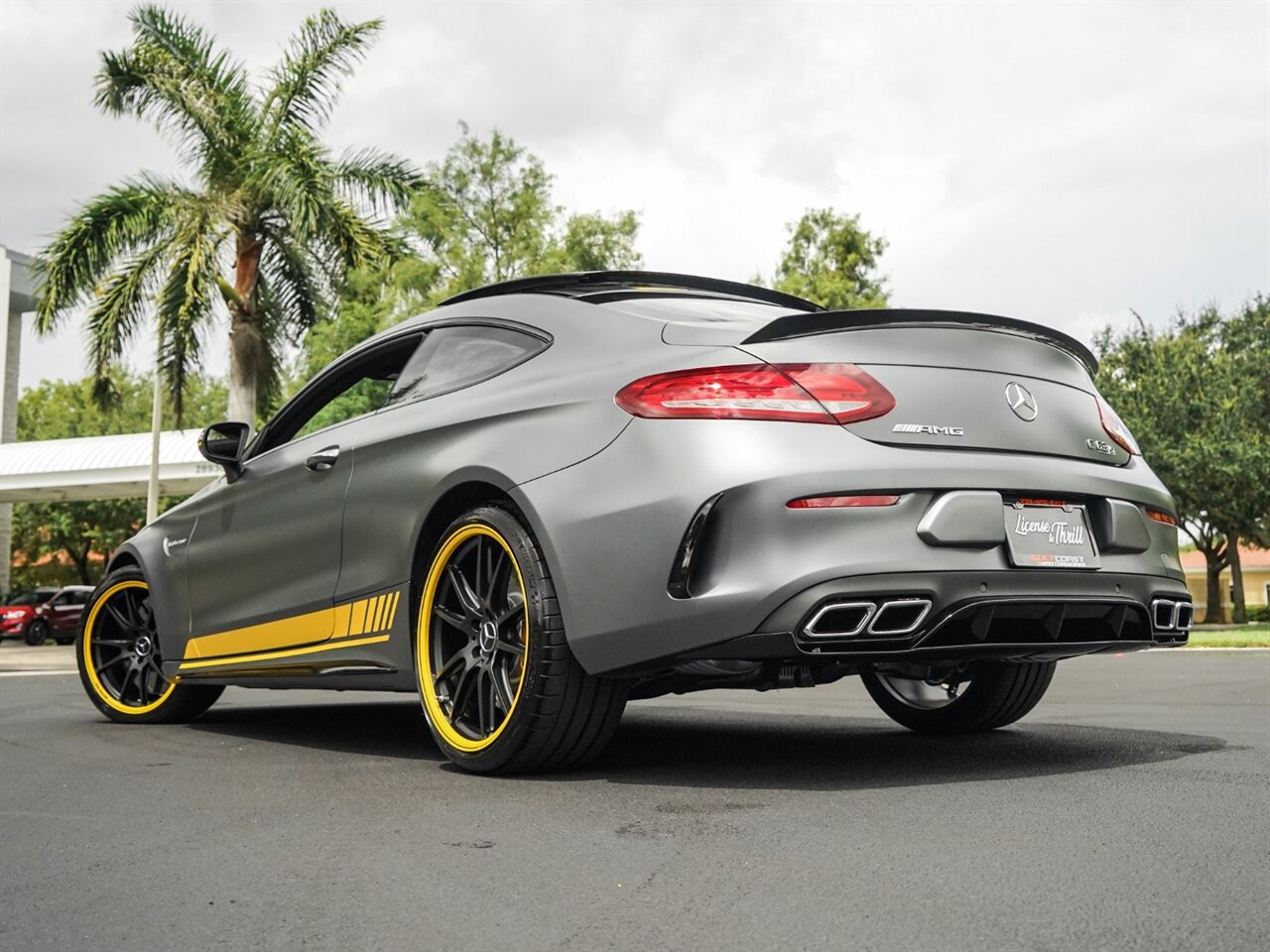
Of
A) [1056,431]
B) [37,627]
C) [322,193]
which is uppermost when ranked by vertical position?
[322,193]

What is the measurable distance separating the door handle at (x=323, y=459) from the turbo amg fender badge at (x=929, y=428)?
7.94 feet

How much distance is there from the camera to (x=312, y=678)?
18.4 ft

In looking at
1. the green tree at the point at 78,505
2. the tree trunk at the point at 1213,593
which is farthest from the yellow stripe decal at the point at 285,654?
the green tree at the point at 78,505

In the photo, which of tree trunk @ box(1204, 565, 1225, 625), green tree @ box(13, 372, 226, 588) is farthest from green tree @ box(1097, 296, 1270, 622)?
green tree @ box(13, 372, 226, 588)

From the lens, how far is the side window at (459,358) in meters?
4.92

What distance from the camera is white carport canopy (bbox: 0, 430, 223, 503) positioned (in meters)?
43.0

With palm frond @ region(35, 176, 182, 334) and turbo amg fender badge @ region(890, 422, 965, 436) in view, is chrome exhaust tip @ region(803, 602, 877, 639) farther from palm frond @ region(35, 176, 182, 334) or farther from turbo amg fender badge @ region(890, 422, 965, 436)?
palm frond @ region(35, 176, 182, 334)

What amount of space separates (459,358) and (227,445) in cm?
178

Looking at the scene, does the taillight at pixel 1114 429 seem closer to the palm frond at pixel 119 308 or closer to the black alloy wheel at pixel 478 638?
the black alloy wheel at pixel 478 638

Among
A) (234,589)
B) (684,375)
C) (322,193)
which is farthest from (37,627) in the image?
(684,375)

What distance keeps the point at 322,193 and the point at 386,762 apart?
17.8m

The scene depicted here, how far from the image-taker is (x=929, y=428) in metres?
4.15

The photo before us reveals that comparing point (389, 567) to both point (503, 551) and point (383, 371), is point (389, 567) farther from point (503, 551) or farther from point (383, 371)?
point (383, 371)

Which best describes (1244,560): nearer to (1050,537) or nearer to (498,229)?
(498,229)
